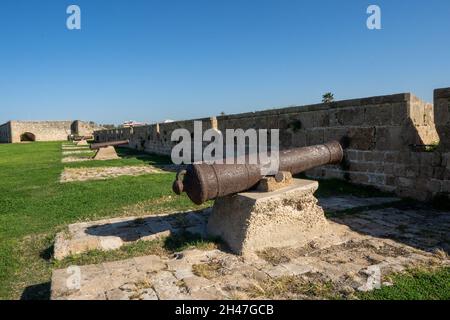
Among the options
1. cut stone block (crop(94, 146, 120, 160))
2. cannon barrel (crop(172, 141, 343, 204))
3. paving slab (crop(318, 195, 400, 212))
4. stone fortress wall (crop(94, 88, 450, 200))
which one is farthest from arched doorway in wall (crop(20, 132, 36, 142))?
cannon barrel (crop(172, 141, 343, 204))

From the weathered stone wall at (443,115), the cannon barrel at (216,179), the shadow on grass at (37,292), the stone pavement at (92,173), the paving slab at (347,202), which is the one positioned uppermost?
the weathered stone wall at (443,115)

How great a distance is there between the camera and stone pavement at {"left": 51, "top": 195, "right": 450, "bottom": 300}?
2.84 metres

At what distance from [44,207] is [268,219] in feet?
13.9

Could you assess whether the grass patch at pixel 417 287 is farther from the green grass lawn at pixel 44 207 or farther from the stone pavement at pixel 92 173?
the stone pavement at pixel 92 173

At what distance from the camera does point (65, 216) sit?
18.6ft

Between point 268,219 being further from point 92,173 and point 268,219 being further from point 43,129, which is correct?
point 43,129

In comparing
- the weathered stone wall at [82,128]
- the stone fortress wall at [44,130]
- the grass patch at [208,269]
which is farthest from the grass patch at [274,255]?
the weathered stone wall at [82,128]

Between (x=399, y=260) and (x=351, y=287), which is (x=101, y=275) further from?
(x=399, y=260)

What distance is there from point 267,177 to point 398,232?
1.66 m

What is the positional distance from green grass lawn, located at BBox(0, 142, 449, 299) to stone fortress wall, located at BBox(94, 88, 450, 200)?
534 millimetres

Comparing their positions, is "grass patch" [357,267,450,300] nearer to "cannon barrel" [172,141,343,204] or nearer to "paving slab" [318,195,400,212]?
"cannon barrel" [172,141,343,204]

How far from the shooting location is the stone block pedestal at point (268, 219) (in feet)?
12.2

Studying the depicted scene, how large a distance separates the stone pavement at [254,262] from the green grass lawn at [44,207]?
0.38 meters

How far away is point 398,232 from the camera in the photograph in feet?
14.2
